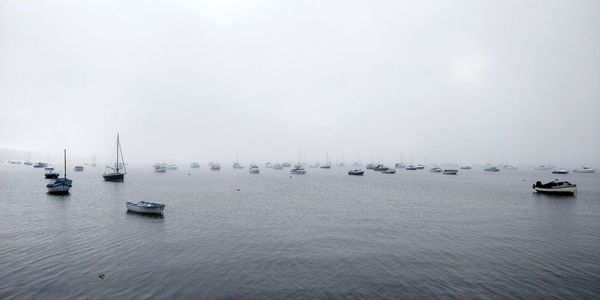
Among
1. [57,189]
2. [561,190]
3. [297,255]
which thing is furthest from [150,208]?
[561,190]

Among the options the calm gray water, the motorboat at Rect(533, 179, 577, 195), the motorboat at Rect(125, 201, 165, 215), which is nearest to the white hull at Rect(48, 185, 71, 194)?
the calm gray water

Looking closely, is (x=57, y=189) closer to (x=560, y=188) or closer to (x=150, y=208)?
(x=150, y=208)

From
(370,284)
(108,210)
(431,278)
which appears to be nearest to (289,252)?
(370,284)

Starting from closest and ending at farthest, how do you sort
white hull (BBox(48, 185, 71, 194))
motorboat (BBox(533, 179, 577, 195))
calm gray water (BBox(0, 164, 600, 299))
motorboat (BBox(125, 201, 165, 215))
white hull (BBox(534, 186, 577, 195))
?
calm gray water (BBox(0, 164, 600, 299)), motorboat (BBox(125, 201, 165, 215)), white hull (BBox(48, 185, 71, 194)), white hull (BBox(534, 186, 577, 195)), motorboat (BBox(533, 179, 577, 195))

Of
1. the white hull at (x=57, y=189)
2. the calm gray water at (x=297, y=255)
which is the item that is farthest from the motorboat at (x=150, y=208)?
the white hull at (x=57, y=189)

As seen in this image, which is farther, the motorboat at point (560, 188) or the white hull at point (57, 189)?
the motorboat at point (560, 188)

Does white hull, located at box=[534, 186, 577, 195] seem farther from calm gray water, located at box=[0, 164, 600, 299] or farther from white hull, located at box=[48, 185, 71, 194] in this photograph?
white hull, located at box=[48, 185, 71, 194]

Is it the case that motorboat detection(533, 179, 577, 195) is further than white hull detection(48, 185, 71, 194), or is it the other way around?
motorboat detection(533, 179, 577, 195)

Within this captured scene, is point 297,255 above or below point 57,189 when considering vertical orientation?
below

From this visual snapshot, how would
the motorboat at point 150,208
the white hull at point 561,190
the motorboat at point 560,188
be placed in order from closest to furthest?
1. the motorboat at point 150,208
2. the white hull at point 561,190
3. the motorboat at point 560,188

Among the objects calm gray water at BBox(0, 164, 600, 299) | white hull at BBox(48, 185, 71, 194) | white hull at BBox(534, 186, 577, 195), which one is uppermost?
white hull at BBox(48, 185, 71, 194)

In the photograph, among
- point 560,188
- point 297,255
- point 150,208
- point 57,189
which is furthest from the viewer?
point 560,188

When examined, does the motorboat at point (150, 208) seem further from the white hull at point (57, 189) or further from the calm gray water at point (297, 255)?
the white hull at point (57, 189)

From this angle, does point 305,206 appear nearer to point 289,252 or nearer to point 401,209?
point 401,209
